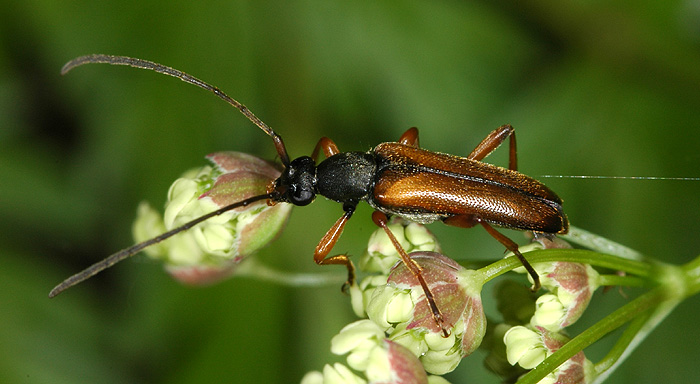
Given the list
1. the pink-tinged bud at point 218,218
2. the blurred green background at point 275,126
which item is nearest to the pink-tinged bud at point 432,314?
the pink-tinged bud at point 218,218

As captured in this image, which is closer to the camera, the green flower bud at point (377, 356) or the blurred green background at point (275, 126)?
the green flower bud at point (377, 356)

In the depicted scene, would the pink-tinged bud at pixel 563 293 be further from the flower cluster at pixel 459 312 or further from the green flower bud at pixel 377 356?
the green flower bud at pixel 377 356

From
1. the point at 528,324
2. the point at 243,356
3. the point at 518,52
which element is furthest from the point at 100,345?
the point at 518,52

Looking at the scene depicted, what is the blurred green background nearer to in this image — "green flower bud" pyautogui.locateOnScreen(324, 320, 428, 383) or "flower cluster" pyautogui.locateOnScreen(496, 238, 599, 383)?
"flower cluster" pyautogui.locateOnScreen(496, 238, 599, 383)

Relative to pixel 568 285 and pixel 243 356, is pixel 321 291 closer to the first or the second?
pixel 243 356

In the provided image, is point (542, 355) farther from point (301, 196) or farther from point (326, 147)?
point (326, 147)

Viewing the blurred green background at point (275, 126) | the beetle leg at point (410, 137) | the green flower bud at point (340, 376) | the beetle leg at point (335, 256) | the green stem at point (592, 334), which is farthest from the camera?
the blurred green background at point (275, 126)
